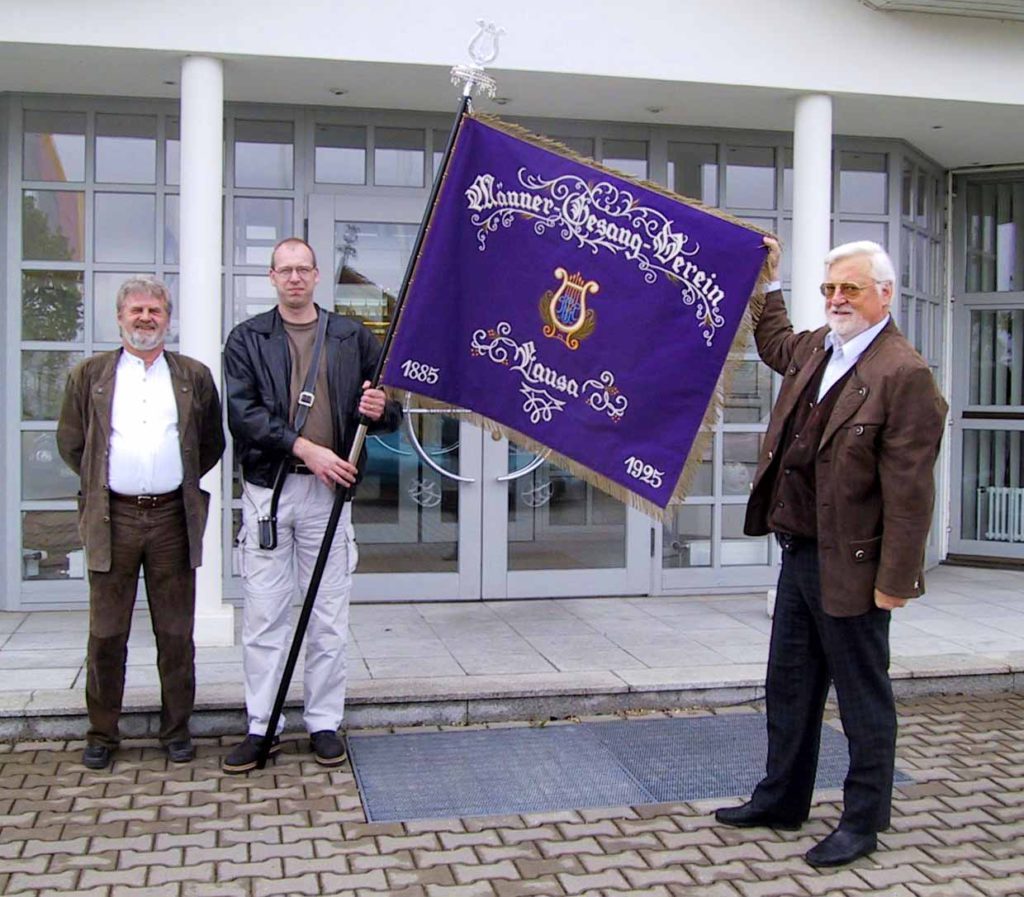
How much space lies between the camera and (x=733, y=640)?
20.2 feet

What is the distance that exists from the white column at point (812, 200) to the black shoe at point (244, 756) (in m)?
3.73

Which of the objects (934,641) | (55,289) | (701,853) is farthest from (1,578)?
(934,641)

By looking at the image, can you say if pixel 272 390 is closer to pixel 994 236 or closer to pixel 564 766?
pixel 564 766

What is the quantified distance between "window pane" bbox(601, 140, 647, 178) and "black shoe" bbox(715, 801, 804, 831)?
14.5ft

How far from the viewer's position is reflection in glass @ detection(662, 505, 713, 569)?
745 cm

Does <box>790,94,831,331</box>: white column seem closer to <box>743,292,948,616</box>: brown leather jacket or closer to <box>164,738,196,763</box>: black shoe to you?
<box>743,292,948,616</box>: brown leather jacket

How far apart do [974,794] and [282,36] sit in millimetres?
4645

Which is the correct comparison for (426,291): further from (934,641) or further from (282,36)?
(934,641)

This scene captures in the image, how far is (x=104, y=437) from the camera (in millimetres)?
4379

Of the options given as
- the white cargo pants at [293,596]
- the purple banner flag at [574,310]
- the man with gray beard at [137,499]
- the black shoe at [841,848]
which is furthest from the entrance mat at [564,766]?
the purple banner flag at [574,310]

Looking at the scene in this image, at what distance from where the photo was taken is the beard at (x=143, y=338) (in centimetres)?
441

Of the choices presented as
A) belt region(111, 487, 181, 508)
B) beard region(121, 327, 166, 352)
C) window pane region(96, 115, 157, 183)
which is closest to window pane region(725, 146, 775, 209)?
window pane region(96, 115, 157, 183)

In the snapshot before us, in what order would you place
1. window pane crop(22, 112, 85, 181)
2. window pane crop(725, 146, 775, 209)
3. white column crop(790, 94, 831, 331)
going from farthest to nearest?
window pane crop(725, 146, 775, 209) → window pane crop(22, 112, 85, 181) → white column crop(790, 94, 831, 331)

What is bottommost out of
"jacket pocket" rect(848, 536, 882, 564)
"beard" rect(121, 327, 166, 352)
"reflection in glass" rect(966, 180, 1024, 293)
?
"jacket pocket" rect(848, 536, 882, 564)
